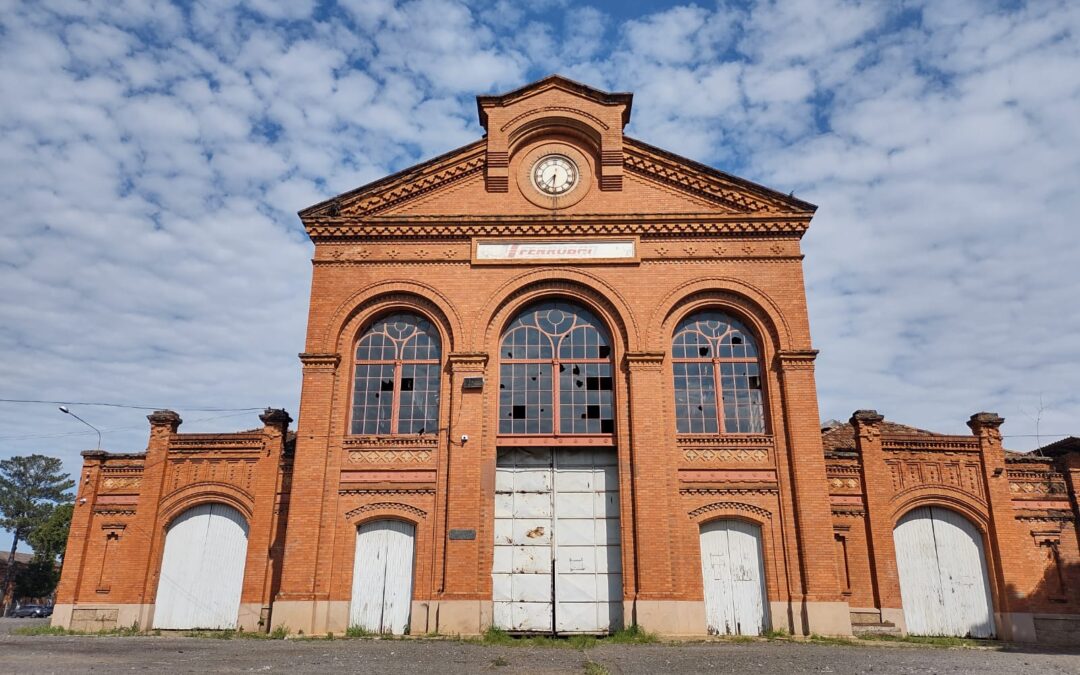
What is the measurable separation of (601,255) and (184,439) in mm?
11731

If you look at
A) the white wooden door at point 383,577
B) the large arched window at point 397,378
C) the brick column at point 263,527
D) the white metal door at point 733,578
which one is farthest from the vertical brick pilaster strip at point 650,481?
the brick column at point 263,527

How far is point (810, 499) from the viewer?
1627 centimetres

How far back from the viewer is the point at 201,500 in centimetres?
1788

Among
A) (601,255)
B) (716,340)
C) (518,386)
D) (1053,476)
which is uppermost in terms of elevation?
(601,255)

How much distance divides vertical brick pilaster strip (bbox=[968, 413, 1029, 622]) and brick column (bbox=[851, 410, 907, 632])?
7.88 ft

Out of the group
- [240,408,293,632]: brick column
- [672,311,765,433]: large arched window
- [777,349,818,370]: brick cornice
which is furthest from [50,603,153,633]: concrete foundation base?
[777,349,818,370]: brick cornice

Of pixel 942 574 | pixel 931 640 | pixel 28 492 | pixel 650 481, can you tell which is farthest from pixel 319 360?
pixel 28 492

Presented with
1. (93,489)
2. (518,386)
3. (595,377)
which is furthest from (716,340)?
(93,489)

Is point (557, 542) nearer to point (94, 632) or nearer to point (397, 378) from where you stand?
point (397, 378)

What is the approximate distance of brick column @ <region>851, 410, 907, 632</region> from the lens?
1623 cm

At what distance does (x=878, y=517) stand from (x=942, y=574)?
2035 mm

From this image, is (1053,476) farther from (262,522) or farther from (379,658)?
(262,522)

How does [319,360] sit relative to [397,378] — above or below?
above

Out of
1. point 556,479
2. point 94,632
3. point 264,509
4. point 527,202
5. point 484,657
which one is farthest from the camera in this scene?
point 527,202
